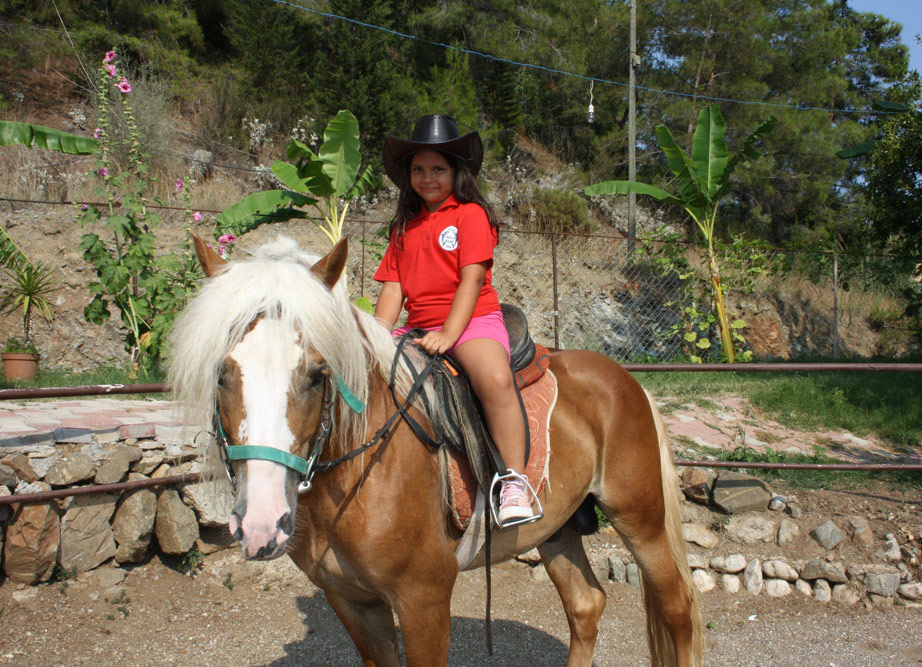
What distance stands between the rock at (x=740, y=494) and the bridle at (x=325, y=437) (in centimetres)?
369

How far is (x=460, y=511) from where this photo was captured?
232cm

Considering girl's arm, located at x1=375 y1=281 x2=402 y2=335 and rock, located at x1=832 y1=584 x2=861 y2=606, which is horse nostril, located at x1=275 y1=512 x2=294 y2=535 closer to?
girl's arm, located at x1=375 y1=281 x2=402 y2=335

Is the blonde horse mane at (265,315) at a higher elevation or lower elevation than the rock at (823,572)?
higher

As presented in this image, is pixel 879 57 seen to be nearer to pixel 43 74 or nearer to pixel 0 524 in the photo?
pixel 43 74

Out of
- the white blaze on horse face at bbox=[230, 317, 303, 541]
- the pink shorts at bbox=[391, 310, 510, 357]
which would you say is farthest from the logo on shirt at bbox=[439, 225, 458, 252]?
the white blaze on horse face at bbox=[230, 317, 303, 541]

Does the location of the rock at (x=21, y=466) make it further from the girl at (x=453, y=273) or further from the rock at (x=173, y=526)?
the girl at (x=453, y=273)

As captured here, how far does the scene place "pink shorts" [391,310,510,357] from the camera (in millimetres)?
2463

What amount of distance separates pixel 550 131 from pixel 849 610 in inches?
819

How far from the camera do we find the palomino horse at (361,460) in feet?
5.33

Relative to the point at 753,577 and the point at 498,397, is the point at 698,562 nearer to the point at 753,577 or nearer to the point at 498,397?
the point at 753,577

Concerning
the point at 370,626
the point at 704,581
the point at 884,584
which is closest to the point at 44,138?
the point at 370,626

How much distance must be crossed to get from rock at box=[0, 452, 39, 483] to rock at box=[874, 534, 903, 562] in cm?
597

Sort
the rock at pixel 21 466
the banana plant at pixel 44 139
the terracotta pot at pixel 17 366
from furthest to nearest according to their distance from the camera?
the terracotta pot at pixel 17 366 → the banana plant at pixel 44 139 → the rock at pixel 21 466

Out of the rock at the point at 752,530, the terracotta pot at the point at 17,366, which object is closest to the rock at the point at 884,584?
the rock at the point at 752,530
